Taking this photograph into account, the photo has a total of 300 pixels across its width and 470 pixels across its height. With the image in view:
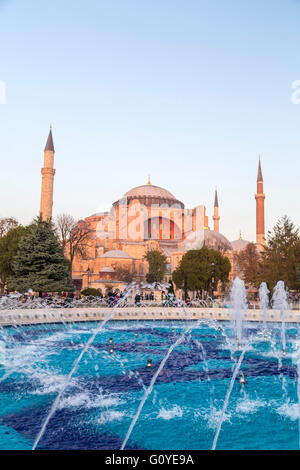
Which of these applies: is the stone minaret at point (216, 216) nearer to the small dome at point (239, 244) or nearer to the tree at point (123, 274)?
the small dome at point (239, 244)

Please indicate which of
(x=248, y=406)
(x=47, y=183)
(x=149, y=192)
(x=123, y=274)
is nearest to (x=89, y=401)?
(x=248, y=406)

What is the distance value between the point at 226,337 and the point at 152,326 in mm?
3868

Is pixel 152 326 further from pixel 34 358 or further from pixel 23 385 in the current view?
pixel 23 385

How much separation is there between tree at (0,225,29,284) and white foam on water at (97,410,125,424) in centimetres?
2314

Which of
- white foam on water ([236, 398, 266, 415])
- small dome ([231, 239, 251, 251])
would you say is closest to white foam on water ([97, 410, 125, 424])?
white foam on water ([236, 398, 266, 415])

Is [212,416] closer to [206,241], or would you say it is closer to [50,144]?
[50,144]

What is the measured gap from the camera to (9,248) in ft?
90.1

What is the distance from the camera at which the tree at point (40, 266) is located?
68.6 ft

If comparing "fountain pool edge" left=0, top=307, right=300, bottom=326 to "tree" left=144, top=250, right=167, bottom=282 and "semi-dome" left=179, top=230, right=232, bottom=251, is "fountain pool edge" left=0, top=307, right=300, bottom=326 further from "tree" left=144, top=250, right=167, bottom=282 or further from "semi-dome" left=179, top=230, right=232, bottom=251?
"semi-dome" left=179, top=230, right=232, bottom=251

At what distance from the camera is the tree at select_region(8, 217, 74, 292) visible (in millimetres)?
20906

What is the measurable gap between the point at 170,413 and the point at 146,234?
55186 millimetres

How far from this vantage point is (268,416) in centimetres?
543

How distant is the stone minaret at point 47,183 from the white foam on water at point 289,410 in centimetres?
3051

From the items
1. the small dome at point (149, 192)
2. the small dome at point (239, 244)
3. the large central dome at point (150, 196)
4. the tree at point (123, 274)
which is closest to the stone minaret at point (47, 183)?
the tree at point (123, 274)
